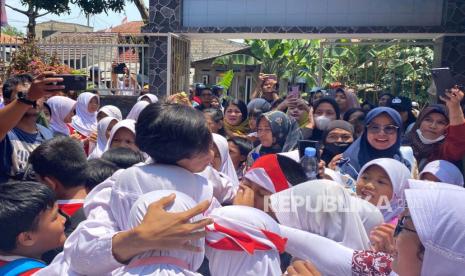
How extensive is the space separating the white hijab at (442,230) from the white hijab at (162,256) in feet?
2.16

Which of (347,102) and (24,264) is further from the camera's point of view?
(347,102)

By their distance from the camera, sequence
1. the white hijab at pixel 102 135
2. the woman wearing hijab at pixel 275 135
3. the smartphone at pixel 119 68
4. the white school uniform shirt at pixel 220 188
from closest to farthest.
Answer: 1. the white school uniform shirt at pixel 220 188
2. the woman wearing hijab at pixel 275 135
3. the white hijab at pixel 102 135
4. the smartphone at pixel 119 68

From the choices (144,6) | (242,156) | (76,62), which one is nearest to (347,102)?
(242,156)

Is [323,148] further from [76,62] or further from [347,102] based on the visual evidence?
[76,62]

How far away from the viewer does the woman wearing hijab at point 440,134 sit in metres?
3.44

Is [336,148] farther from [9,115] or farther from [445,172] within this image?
[9,115]

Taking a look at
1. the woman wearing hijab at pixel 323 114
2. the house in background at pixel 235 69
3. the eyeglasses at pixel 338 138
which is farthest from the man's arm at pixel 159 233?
the house in background at pixel 235 69

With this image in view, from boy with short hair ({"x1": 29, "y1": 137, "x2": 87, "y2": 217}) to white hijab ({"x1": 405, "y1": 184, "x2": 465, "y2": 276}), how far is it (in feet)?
5.19

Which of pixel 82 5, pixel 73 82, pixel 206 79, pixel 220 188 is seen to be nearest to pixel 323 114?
pixel 73 82

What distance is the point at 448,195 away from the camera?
4.75 ft

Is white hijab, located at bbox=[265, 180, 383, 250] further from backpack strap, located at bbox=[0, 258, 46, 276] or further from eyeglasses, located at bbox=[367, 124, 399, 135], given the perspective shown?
eyeglasses, located at bbox=[367, 124, 399, 135]

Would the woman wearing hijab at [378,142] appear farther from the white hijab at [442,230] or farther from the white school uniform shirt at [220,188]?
the white hijab at [442,230]

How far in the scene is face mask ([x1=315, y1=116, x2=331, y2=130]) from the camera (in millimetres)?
4621

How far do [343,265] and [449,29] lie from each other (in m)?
6.43
